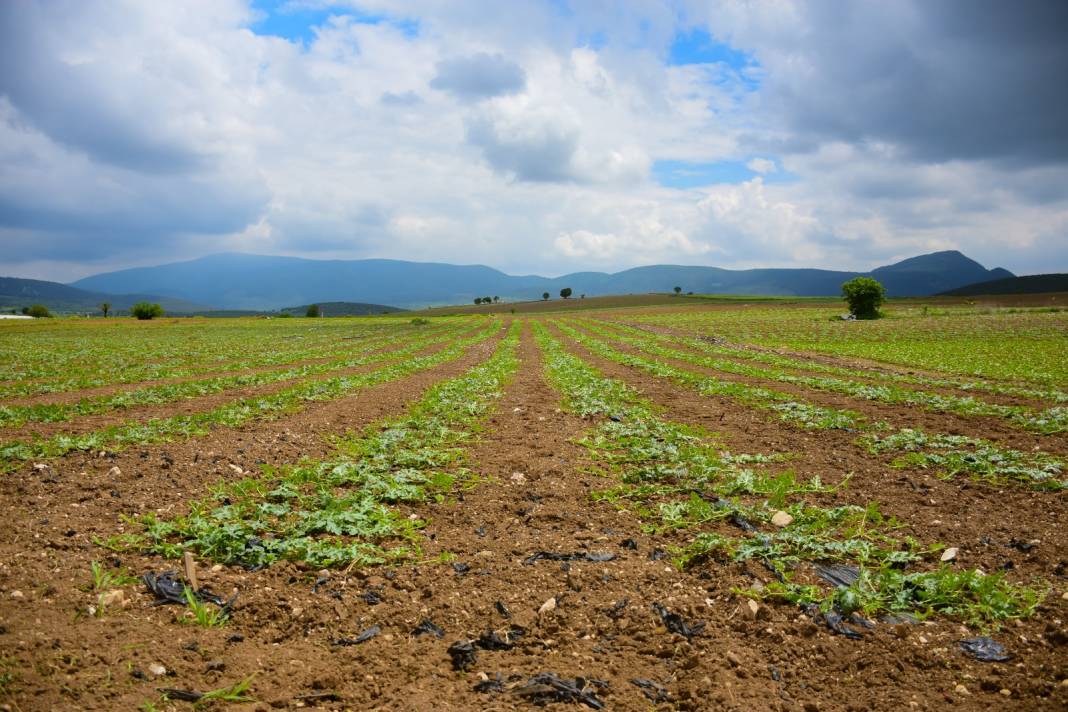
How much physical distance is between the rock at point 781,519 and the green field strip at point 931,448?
382 cm

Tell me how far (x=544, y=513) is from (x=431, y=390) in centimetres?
1142

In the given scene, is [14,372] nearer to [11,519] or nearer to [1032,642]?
[11,519]

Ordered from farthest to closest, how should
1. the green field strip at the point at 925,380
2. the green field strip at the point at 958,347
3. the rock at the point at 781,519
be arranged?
the green field strip at the point at 958,347 → the green field strip at the point at 925,380 → the rock at the point at 781,519

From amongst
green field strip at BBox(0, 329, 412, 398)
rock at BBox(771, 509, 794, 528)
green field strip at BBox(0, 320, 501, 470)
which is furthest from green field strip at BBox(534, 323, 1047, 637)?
green field strip at BBox(0, 329, 412, 398)

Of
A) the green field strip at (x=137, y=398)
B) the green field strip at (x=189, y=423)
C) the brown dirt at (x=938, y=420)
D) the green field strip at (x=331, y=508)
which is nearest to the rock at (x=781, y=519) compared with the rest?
the green field strip at (x=331, y=508)

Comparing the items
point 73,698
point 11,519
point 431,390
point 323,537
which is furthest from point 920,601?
point 431,390

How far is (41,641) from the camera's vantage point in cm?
431

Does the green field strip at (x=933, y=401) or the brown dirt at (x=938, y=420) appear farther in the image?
the green field strip at (x=933, y=401)

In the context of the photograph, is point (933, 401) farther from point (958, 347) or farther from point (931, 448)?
point (958, 347)

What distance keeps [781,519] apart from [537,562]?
3.42 metres

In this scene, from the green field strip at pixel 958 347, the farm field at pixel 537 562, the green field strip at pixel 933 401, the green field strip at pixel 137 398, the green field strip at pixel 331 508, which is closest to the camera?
the farm field at pixel 537 562

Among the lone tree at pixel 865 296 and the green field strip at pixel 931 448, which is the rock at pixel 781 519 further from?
the lone tree at pixel 865 296

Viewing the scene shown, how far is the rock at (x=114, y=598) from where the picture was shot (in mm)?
5047

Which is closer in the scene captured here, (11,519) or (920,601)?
(920,601)
